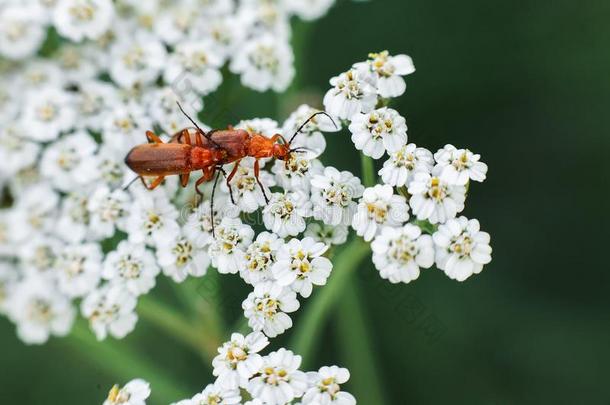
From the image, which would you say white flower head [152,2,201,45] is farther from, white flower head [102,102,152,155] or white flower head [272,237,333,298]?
white flower head [272,237,333,298]

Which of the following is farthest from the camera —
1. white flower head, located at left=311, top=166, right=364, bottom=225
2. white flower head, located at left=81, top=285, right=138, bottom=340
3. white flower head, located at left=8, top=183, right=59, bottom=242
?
white flower head, located at left=8, top=183, right=59, bottom=242

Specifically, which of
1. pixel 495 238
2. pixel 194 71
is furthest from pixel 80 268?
pixel 495 238

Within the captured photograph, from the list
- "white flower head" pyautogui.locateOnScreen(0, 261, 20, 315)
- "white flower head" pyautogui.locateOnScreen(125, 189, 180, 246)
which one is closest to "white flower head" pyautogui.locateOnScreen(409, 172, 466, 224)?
"white flower head" pyautogui.locateOnScreen(125, 189, 180, 246)

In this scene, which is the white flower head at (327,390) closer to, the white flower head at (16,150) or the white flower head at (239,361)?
the white flower head at (239,361)

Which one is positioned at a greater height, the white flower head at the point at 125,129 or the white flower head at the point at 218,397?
the white flower head at the point at 125,129

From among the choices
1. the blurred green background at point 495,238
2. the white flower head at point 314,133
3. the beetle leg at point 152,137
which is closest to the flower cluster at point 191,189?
the white flower head at point 314,133

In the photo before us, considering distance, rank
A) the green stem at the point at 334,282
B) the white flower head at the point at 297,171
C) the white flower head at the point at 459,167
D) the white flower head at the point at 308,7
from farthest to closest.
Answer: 1. the white flower head at the point at 308,7
2. the green stem at the point at 334,282
3. the white flower head at the point at 297,171
4. the white flower head at the point at 459,167

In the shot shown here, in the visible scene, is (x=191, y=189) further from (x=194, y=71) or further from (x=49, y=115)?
(x=49, y=115)
